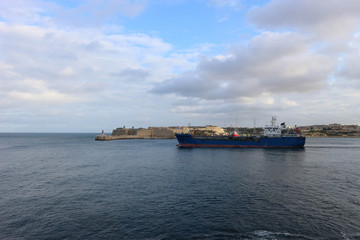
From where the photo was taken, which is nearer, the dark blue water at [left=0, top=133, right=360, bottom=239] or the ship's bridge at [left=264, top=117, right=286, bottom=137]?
the dark blue water at [left=0, top=133, right=360, bottom=239]

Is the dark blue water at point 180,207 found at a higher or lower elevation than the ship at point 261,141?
lower

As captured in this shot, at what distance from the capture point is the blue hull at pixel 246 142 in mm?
82688

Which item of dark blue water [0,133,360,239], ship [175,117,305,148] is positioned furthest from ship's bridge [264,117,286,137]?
dark blue water [0,133,360,239]

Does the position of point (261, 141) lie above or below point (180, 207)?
above

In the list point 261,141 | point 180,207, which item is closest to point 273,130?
point 261,141

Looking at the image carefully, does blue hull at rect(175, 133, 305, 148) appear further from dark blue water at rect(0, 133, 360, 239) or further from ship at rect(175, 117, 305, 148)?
dark blue water at rect(0, 133, 360, 239)

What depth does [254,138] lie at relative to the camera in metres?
89.3

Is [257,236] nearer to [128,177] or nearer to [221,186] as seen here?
[221,186]

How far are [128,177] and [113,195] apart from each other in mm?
9244

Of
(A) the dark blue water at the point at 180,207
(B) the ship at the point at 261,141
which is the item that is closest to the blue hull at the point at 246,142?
(B) the ship at the point at 261,141

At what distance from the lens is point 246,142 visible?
85062 mm

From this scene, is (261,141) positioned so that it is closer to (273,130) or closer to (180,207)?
(273,130)

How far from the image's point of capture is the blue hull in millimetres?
82688

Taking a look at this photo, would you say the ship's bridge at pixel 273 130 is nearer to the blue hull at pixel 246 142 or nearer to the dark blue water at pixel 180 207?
the blue hull at pixel 246 142
